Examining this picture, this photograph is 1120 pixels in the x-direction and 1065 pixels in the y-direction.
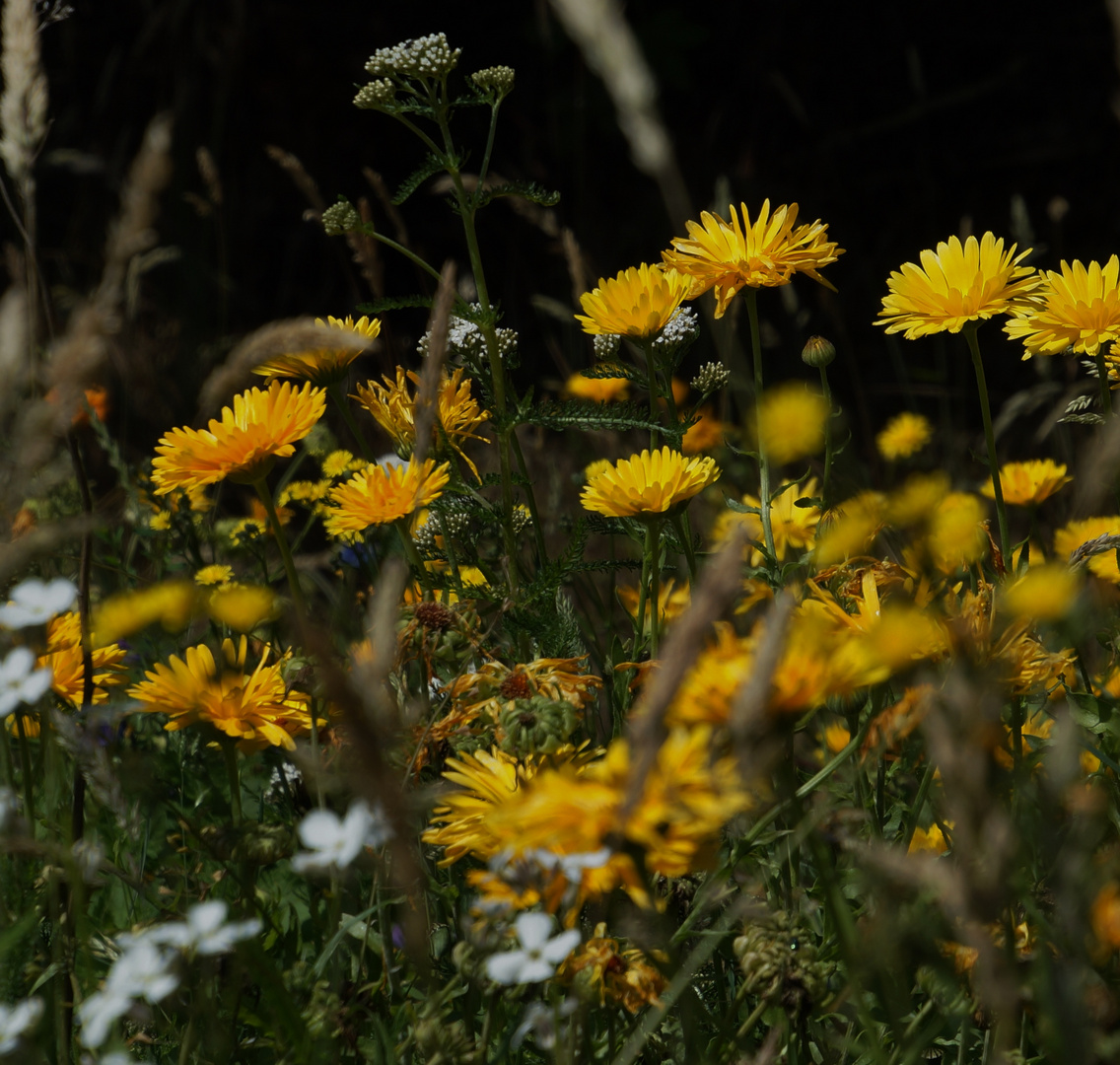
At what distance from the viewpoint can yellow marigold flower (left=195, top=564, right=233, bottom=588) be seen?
1.76m

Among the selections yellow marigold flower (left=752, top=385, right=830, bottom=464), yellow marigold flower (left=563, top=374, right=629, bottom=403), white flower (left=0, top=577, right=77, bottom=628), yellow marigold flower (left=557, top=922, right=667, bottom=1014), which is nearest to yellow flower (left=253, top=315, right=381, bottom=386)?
white flower (left=0, top=577, right=77, bottom=628)

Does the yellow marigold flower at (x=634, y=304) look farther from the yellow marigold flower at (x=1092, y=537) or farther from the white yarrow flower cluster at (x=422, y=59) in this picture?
the yellow marigold flower at (x=1092, y=537)

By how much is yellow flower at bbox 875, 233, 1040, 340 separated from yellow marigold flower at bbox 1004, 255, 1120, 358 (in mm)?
23

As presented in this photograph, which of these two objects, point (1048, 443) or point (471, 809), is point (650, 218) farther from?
point (471, 809)

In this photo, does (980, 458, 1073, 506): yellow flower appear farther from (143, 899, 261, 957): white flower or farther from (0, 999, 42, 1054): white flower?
(0, 999, 42, 1054): white flower

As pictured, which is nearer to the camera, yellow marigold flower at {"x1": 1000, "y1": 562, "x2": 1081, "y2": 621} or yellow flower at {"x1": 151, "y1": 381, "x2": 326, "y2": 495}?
yellow marigold flower at {"x1": 1000, "y1": 562, "x2": 1081, "y2": 621}

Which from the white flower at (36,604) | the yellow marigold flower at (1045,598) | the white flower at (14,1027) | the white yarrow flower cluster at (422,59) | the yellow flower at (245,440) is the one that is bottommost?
the white flower at (14,1027)

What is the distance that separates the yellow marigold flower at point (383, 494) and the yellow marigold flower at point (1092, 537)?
35.6 inches

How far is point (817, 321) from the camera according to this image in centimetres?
490

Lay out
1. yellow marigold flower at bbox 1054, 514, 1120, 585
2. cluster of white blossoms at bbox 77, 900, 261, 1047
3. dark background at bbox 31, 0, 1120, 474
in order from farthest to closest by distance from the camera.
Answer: dark background at bbox 31, 0, 1120, 474 < yellow marigold flower at bbox 1054, 514, 1120, 585 < cluster of white blossoms at bbox 77, 900, 261, 1047

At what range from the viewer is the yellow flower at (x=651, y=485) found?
117 cm

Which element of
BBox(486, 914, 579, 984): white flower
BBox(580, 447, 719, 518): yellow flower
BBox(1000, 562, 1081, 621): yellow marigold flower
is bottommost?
BBox(486, 914, 579, 984): white flower

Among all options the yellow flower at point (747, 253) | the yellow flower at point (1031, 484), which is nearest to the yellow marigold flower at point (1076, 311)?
the yellow flower at point (747, 253)

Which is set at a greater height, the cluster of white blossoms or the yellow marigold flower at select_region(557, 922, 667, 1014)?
the cluster of white blossoms
